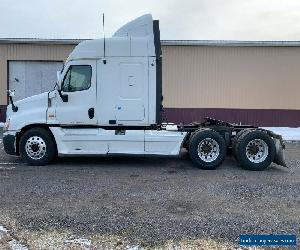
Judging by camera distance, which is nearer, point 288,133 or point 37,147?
point 37,147

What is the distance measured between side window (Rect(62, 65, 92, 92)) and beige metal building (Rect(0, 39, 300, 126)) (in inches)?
364

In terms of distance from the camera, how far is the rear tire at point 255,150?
975 centimetres

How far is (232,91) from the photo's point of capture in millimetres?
18828

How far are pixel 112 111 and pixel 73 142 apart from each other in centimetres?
123

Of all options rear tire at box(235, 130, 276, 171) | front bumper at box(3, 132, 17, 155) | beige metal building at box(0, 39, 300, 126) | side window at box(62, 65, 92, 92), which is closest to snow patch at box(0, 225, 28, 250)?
front bumper at box(3, 132, 17, 155)

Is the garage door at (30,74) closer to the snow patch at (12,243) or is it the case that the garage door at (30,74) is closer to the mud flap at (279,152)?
the mud flap at (279,152)

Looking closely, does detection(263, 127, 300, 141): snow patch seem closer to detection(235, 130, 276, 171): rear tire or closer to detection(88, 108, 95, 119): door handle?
detection(235, 130, 276, 171): rear tire

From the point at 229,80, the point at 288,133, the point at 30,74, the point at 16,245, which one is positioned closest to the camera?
the point at 16,245

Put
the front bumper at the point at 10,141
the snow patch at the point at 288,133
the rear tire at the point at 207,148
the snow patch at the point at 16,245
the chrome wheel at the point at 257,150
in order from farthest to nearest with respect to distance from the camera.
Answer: the snow patch at the point at 288,133
the front bumper at the point at 10,141
the chrome wheel at the point at 257,150
the rear tire at the point at 207,148
the snow patch at the point at 16,245

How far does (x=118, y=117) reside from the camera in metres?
9.90

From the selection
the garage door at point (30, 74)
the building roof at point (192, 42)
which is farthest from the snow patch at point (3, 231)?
the garage door at point (30, 74)

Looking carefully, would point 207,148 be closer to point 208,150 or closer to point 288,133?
point 208,150

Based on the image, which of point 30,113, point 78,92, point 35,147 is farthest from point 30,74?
point 78,92

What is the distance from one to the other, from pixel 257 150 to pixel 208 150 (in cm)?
122
